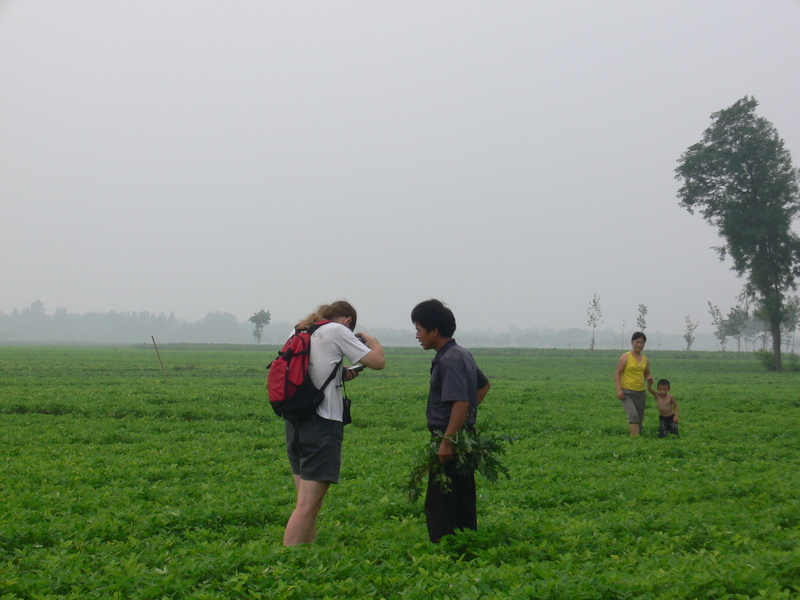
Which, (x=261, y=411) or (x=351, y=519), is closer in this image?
(x=351, y=519)

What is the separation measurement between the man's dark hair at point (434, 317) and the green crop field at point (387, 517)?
1.09 metres

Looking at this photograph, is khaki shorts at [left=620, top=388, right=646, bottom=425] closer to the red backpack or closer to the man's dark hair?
the man's dark hair

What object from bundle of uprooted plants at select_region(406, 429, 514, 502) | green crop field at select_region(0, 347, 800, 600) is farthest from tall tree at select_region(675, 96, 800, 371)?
bundle of uprooted plants at select_region(406, 429, 514, 502)

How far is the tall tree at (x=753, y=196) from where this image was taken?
153 feet

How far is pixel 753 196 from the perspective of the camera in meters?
47.8

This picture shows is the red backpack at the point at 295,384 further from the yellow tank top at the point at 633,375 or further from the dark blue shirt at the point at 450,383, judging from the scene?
the yellow tank top at the point at 633,375

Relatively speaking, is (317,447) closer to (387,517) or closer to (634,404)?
(387,517)

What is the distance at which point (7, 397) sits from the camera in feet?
64.7

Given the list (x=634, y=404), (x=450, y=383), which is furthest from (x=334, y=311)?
(x=634, y=404)

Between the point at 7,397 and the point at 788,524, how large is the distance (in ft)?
65.9

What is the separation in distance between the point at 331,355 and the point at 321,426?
23.7 inches

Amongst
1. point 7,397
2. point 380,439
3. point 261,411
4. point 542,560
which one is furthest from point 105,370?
point 542,560

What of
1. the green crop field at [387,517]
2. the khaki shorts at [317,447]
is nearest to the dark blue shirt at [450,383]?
the green crop field at [387,517]

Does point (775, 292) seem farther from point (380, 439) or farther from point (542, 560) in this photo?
point (542, 560)
